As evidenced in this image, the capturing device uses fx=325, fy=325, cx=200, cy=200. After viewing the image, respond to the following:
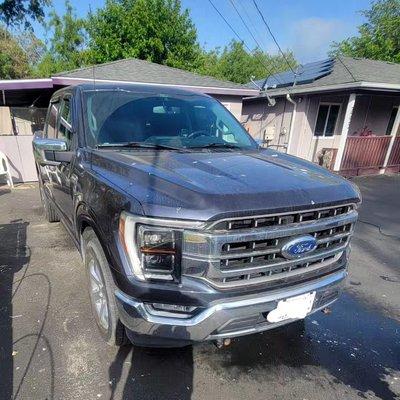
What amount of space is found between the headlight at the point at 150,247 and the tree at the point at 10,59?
31906 mm

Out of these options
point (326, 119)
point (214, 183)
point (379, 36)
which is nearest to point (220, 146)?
point (214, 183)

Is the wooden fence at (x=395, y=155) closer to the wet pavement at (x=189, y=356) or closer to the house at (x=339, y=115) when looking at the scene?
the house at (x=339, y=115)

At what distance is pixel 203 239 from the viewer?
6.06 ft

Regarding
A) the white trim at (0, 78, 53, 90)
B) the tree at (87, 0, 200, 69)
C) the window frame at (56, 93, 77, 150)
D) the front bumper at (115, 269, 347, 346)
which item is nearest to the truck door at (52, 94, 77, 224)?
the window frame at (56, 93, 77, 150)

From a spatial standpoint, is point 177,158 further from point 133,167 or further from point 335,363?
point 335,363

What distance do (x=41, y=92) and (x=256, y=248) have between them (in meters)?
10.5

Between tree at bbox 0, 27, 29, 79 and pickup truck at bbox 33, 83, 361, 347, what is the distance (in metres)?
31.3

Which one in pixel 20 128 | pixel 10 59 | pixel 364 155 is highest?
pixel 10 59

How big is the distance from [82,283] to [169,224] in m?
2.36

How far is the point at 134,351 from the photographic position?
8.75 ft

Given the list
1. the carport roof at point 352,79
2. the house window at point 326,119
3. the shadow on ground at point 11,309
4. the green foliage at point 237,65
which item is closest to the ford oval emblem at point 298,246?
the shadow on ground at point 11,309

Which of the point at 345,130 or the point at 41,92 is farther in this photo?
the point at 345,130

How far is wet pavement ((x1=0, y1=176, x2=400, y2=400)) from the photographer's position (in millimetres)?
2344

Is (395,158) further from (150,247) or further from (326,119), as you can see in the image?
(150,247)
